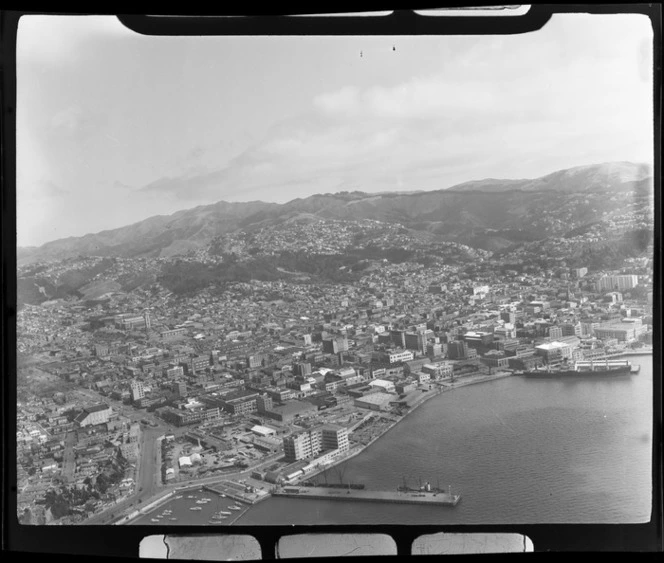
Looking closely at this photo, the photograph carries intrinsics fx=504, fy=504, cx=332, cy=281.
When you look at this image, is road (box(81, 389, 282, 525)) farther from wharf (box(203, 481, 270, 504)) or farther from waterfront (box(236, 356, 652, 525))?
waterfront (box(236, 356, 652, 525))

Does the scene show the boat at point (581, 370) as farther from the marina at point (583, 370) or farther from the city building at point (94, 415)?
the city building at point (94, 415)

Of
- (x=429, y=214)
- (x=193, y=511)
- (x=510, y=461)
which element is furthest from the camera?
(x=429, y=214)

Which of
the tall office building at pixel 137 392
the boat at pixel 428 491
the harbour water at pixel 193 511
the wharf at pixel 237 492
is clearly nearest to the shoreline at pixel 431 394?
Answer: the boat at pixel 428 491

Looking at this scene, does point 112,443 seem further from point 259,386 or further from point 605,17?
point 605,17

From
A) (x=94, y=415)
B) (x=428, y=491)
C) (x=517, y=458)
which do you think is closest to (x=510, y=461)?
(x=517, y=458)

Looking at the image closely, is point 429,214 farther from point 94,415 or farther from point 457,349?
point 94,415

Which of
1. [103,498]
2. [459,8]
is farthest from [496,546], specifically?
[459,8]
